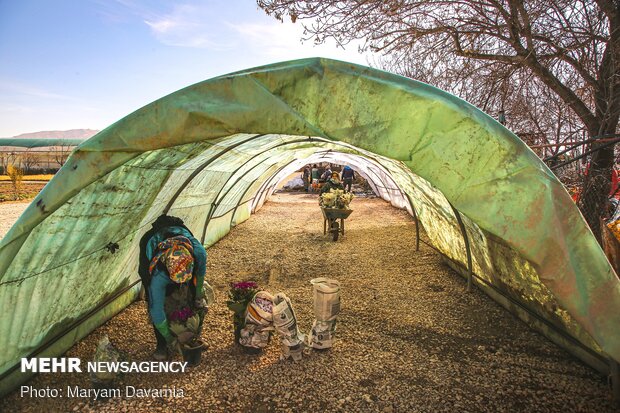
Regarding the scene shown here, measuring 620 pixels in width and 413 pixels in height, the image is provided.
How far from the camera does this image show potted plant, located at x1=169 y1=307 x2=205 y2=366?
12.5 ft

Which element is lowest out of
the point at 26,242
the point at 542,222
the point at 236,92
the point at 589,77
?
the point at 26,242

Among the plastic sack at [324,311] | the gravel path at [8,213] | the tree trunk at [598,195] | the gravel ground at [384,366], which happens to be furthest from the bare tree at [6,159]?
the tree trunk at [598,195]

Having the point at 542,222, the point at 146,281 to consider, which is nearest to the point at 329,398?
the point at 146,281

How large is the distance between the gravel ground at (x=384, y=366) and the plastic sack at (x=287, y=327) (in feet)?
0.47

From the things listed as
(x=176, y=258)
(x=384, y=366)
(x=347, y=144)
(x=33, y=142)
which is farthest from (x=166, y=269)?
(x=33, y=142)

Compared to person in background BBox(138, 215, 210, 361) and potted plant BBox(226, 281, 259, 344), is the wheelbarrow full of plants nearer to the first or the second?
potted plant BBox(226, 281, 259, 344)

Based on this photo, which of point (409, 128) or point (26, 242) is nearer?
point (409, 128)

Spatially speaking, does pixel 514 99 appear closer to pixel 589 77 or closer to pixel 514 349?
pixel 589 77

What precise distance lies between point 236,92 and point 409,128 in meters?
1.27

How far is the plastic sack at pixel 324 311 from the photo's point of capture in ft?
13.1

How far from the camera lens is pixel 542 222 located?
2441 mm

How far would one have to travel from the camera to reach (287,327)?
388 cm

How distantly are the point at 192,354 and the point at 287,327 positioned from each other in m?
1.00

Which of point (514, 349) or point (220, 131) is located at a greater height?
point (220, 131)
